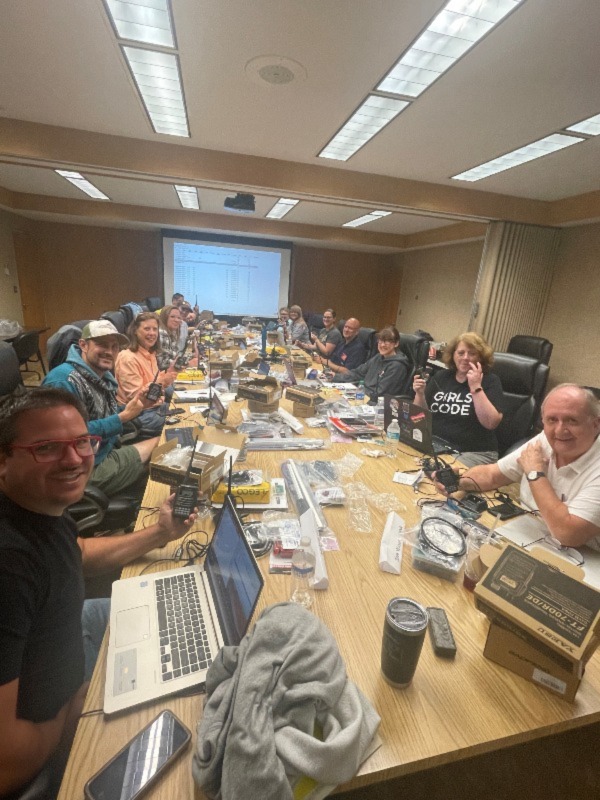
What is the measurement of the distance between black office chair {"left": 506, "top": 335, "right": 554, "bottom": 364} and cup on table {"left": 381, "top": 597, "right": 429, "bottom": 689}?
440 centimetres

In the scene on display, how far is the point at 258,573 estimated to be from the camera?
0.77 metres

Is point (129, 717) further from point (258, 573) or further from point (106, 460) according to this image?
point (106, 460)

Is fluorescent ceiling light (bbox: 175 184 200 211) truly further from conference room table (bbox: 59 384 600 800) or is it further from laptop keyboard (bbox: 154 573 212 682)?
conference room table (bbox: 59 384 600 800)

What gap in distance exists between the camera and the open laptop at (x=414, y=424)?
6.56ft

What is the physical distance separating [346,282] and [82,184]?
6.28 m

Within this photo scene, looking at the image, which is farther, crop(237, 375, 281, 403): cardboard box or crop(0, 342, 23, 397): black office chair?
crop(237, 375, 281, 403): cardboard box

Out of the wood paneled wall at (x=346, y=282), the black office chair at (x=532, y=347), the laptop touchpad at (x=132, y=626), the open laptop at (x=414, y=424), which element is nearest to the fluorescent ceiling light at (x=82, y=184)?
the wood paneled wall at (x=346, y=282)

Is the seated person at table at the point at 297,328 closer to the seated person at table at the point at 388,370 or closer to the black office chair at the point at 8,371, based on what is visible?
the seated person at table at the point at 388,370

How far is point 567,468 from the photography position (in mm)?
1481

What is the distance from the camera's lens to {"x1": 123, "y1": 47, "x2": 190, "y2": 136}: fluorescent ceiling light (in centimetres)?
232

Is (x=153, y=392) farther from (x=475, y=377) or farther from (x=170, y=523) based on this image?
(x=475, y=377)

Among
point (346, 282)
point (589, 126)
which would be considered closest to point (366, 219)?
point (346, 282)

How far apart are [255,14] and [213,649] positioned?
9.11 ft

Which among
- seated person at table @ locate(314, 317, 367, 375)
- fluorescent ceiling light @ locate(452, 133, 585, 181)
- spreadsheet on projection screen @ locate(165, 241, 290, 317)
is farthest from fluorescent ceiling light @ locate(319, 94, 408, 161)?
spreadsheet on projection screen @ locate(165, 241, 290, 317)
